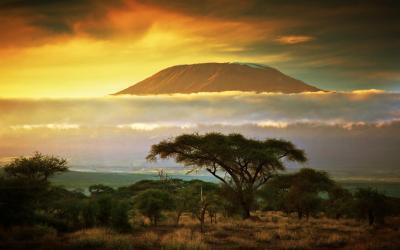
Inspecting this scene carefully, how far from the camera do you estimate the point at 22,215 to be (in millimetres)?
33312

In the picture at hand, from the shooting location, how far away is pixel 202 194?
157ft

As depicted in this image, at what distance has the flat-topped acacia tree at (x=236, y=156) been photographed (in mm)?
47116

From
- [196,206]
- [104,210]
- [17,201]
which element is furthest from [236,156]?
[17,201]

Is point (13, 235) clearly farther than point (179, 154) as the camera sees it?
No

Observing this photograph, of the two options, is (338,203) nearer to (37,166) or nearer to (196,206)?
(196,206)

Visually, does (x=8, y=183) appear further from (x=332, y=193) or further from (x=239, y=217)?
(x=332, y=193)

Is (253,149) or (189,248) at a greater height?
(253,149)

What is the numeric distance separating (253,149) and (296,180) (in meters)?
11.1

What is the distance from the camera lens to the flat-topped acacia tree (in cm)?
4712

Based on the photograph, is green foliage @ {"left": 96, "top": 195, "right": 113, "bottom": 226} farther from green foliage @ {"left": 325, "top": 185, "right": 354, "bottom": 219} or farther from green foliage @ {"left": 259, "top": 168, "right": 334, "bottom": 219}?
green foliage @ {"left": 325, "top": 185, "right": 354, "bottom": 219}

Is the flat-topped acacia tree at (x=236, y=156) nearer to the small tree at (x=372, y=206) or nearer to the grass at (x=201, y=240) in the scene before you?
the small tree at (x=372, y=206)

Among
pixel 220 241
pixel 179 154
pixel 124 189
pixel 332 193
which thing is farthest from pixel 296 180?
pixel 124 189

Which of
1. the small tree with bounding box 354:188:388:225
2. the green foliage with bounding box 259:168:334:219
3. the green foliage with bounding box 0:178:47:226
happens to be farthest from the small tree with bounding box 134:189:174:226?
the small tree with bounding box 354:188:388:225

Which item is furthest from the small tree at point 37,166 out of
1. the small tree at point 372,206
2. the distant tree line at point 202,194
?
the small tree at point 372,206
